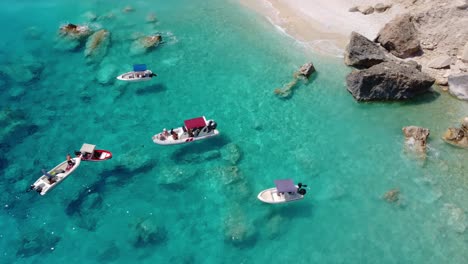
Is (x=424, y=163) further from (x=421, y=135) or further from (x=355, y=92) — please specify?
(x=355, y=92)

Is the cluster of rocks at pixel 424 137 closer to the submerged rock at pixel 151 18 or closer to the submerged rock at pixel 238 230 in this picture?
the submerged rock at pixel 238 230

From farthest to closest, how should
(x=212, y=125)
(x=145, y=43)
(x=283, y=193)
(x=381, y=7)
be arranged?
(x=381, y=7), (x=145, y=43), (x=212, y=125), (x=283, y=193)

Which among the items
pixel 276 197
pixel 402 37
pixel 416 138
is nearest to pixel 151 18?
pixel 402 37

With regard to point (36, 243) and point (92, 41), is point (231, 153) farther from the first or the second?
point (92, 41)

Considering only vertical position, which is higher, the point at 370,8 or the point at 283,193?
the point at 370,8

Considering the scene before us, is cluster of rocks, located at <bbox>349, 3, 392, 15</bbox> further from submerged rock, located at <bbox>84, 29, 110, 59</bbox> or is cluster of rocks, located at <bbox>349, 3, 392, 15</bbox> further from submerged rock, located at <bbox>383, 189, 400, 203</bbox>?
submerged rock, located at <bbox>84, 29, 110, 59</bbox>

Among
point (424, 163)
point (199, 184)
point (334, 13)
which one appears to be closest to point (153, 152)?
point (199, 184)

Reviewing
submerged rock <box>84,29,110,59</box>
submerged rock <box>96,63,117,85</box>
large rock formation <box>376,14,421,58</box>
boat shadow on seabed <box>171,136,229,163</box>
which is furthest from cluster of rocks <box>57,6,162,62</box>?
large rock formation <box>376,14,421,58</box>
